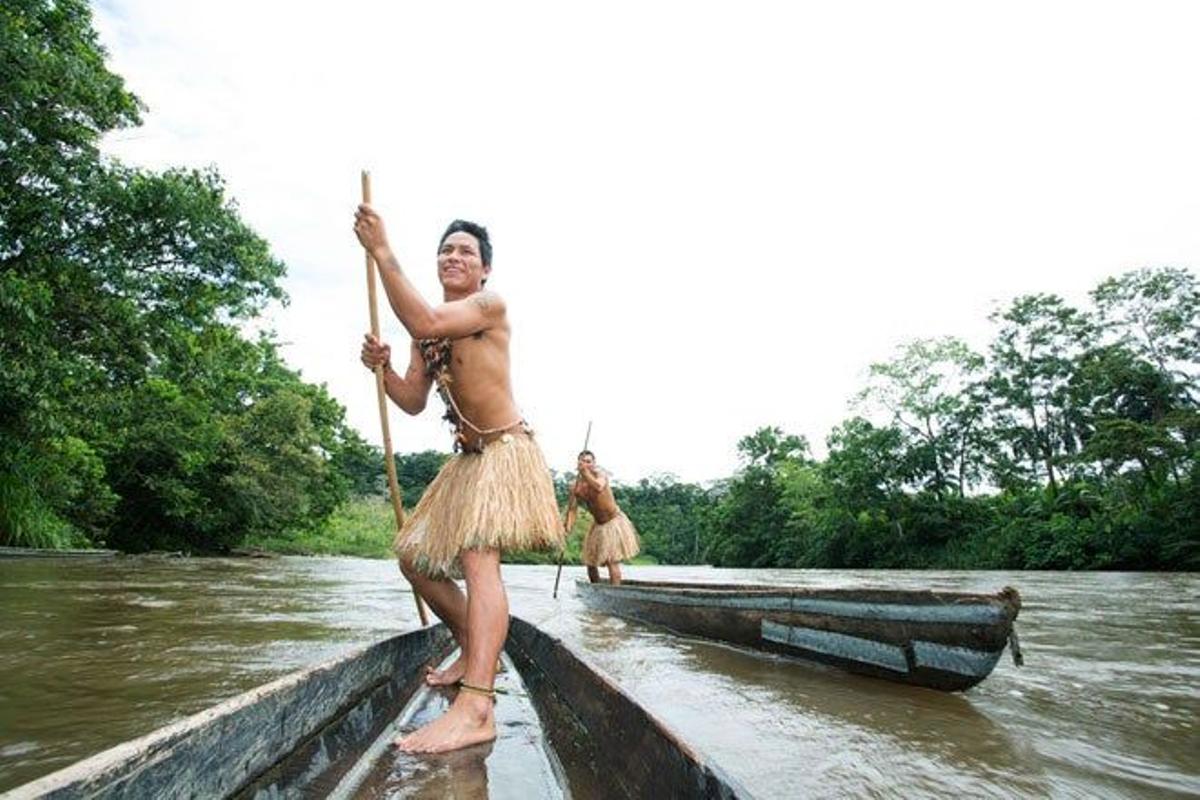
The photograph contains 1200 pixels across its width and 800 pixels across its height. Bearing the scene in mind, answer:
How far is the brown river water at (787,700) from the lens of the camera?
190 centimetres

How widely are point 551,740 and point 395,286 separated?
5.11 ft

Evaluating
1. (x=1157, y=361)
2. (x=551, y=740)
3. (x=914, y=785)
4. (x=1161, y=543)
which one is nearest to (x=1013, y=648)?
(x=914, y=785)

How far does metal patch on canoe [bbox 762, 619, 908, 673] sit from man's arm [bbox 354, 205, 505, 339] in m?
2.39

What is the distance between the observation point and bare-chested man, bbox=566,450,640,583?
326 inches

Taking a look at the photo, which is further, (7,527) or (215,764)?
(7,527)

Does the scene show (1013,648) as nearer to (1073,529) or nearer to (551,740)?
(551,740)

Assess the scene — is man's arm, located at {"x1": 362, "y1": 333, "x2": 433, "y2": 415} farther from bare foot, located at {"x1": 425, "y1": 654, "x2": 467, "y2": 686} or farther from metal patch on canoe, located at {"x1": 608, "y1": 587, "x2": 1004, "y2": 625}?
metal patch on canoe, located at {"x1": 608, "y1": 587, "x2": 1004, "y2": 625}

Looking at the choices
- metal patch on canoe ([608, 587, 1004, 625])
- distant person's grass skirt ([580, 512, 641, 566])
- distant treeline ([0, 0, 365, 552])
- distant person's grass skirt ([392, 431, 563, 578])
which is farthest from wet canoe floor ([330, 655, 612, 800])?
distant treeline ([0, 0, 365, 552])

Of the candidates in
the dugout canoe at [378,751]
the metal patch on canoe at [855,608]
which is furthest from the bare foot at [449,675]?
the metal patch on canoe at [855,608]

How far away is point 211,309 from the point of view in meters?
13.0

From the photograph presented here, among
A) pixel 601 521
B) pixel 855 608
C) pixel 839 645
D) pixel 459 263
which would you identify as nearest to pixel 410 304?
pixel 459 263

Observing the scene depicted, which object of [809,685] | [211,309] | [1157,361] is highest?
[1157,361]

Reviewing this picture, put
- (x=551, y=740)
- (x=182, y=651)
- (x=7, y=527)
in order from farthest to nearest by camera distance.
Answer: (x=7, y=527)
(x=182, y=651)
(x=551, y=740)

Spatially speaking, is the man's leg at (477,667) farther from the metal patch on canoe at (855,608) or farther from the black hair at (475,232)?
the metal patch on canoe at (855,608)
